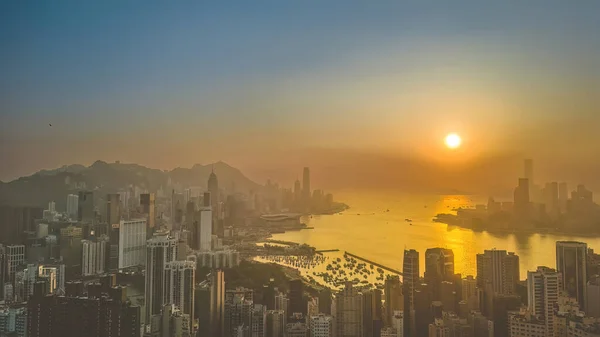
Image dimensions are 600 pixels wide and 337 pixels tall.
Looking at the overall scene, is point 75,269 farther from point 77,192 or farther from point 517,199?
point 517,199

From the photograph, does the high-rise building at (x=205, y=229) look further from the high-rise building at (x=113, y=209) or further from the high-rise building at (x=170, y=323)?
the high-rise building at (x=113, y=209)

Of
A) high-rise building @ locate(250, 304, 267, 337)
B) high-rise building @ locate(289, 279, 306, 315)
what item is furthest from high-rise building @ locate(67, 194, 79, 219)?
high-rise building @ locate(289, 279, 306, 315)

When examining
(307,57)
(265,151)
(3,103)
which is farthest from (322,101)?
(3,103)

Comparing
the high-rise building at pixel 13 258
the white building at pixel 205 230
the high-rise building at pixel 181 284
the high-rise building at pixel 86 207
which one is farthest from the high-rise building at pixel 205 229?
the high-rise building at pixel 13 258

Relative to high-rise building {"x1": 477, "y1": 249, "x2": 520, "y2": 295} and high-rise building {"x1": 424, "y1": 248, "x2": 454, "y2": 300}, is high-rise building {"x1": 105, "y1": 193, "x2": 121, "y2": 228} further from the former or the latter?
high-rise building {"x1": 477, "y1": 249, "x2": 520, "y2": 295}

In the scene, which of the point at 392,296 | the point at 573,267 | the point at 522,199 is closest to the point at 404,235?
the point at 392,296

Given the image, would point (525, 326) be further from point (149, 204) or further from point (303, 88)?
point (149, 204)
